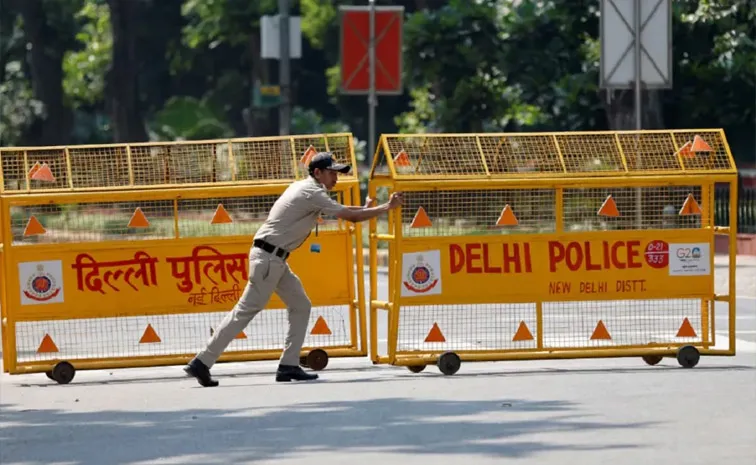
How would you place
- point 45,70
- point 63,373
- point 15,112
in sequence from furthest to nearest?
point 15,112 < point 45,70 < point 63,373

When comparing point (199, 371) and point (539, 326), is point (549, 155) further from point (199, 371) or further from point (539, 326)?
point (199, 371)

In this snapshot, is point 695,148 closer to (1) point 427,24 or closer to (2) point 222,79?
(1) point 427,24

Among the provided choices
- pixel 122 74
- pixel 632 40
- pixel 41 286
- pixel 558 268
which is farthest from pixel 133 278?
pixel 122 74

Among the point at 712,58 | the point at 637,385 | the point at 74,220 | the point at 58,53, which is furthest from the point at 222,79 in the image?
the point at 637,385

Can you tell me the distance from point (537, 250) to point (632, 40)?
34.7ft

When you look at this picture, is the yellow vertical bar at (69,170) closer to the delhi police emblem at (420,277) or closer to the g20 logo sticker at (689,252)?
the delhi police emblem at (420,277)

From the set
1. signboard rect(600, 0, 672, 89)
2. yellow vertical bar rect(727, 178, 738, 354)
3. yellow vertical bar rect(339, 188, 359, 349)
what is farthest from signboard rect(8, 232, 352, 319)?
signboard rect(600, 0, 672, 89)

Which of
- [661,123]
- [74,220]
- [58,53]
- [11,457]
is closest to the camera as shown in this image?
[11,457]

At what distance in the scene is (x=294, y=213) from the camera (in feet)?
43.1

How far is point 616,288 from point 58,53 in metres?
44.7

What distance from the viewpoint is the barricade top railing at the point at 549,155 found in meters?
13.9

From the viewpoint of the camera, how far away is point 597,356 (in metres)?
14.1

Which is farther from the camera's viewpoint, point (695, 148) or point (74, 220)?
point (74, 220)

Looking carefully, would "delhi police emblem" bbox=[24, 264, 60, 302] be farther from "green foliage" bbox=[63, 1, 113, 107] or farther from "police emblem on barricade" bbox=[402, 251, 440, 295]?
"green foliage" bbox=[63, 1, 113, 107]
